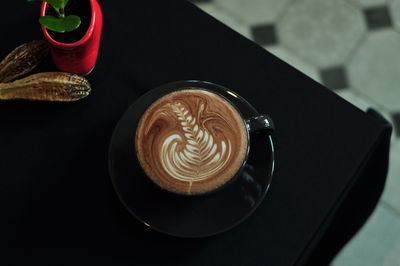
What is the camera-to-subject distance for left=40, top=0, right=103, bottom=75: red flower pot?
646 millimetres

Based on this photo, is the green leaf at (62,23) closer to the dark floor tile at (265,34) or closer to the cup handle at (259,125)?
the cup handle at (259,125)

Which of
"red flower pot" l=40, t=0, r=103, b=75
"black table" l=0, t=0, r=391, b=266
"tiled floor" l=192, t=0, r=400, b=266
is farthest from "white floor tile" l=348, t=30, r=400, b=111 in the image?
"red flower pot" l=40, t=0, r=103, b=75

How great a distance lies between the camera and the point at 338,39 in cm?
149

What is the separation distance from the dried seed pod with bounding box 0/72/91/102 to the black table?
1.1 inches

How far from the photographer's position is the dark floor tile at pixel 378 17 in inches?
59.4

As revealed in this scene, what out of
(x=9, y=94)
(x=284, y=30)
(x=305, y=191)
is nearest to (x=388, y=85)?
(x=284, y=30)

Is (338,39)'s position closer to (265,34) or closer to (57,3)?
(265,34)

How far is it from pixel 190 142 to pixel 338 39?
3.30 ft

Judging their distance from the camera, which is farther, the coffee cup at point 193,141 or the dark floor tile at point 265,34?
the dark floor tile at point 265,34

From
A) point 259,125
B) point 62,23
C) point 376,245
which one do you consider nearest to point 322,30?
point 376,245

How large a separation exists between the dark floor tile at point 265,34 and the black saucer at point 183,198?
82cm

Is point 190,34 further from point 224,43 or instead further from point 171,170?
point 171,170

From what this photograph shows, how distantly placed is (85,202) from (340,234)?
1.39 feet

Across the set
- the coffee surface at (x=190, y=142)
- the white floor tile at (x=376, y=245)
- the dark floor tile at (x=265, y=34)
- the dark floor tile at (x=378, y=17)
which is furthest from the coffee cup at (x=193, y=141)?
the dark floor tile at (x=378, y=17)
